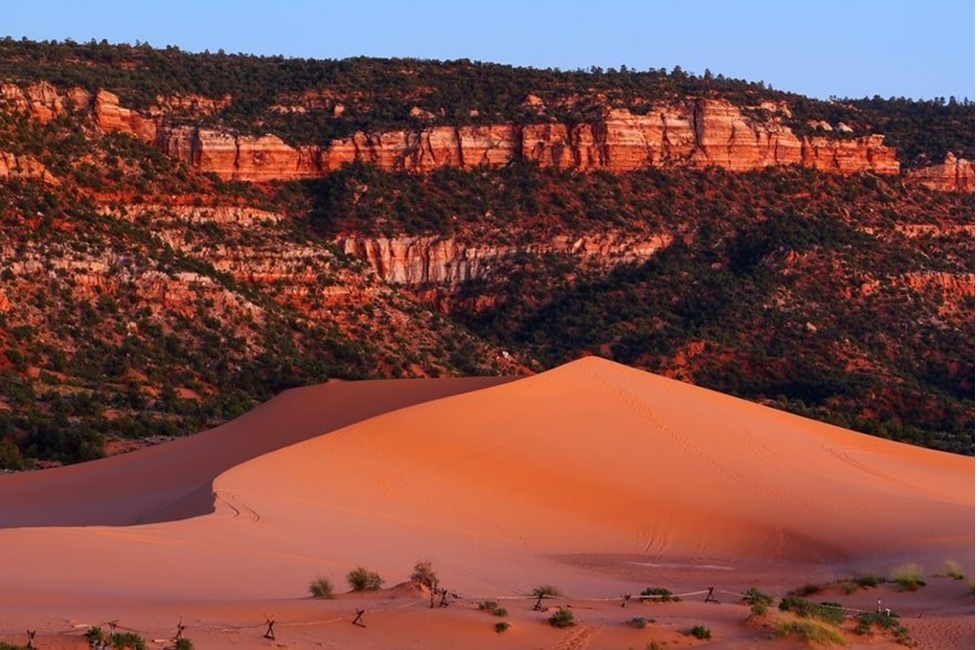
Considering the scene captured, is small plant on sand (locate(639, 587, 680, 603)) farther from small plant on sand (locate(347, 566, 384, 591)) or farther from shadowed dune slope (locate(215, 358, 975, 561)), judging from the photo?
shadowed dune slope (locate(215, 358, 975, 561))

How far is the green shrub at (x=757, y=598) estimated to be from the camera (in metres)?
17.4

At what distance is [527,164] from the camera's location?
68.1 meters

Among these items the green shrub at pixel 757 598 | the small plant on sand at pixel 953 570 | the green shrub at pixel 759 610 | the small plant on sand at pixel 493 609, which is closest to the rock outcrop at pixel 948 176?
the small plant on sand at pixel 953 570

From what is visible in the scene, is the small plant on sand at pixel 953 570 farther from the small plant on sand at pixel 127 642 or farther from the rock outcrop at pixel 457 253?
the rock outcrop at pixel 457 253

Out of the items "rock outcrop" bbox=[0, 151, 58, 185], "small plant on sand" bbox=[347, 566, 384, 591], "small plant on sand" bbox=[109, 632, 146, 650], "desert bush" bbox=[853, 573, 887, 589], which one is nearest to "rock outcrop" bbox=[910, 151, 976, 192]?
"rock outcrop" bbox=[0, 151, 58, 185]

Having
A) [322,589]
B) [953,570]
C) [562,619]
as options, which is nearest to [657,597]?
[562,619]

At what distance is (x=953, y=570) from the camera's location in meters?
20.1

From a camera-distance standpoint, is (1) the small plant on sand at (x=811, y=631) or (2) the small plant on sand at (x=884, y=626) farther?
(2) the small plant on sand at (x=884, y=626)

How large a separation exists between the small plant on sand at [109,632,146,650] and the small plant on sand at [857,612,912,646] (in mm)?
6521

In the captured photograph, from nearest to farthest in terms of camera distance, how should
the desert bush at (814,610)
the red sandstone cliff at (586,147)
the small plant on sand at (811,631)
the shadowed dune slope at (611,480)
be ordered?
the small plant on sand at (811,631) → the desert bush at (814,610) → the shadowed dune slope at (611,480) → the red sandstone cliff at (586,147)

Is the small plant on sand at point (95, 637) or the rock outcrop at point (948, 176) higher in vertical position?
the rock outcrop at point (948, 176)

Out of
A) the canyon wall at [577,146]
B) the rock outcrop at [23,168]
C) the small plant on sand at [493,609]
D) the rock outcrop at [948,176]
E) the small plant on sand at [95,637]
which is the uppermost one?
the canyon wall at [577,146]

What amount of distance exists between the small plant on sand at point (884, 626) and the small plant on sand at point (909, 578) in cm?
258

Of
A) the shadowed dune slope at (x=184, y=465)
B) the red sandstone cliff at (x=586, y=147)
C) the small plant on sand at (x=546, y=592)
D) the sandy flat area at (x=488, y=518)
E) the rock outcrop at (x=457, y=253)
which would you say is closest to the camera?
the sandy flat area at (x=488, y=518)
